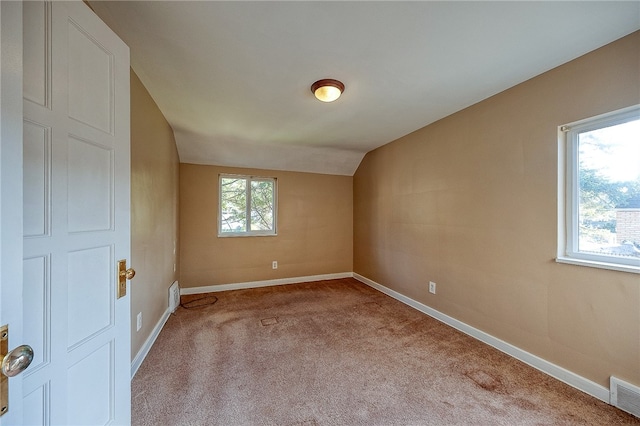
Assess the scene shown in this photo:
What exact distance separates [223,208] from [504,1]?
3.79 metres

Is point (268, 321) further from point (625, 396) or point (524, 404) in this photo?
point (625, 396)

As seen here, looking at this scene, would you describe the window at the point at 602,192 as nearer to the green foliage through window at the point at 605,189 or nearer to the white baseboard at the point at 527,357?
the green foliage through window at the point at 605,189

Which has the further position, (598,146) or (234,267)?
(234,267)

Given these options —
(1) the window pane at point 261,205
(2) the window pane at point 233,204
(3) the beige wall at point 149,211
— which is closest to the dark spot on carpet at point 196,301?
(3) the beige wall at point 149,211

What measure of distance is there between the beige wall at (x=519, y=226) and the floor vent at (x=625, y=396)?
53 millimetres

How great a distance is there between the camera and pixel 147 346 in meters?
2.12

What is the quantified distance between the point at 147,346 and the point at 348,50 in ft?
9.36

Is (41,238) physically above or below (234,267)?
above

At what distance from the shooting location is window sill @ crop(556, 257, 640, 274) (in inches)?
57.8

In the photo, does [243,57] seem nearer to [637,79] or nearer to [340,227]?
[637,79]

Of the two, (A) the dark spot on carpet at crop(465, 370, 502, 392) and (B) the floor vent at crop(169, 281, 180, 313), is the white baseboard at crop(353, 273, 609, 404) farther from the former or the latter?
(B) the floor vent at crop(169, 281, 180, 313)

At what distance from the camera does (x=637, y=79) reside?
1450 millimetres

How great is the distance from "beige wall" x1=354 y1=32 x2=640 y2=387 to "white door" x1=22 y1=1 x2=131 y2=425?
2.74m

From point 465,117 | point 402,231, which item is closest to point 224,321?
point 402,231
